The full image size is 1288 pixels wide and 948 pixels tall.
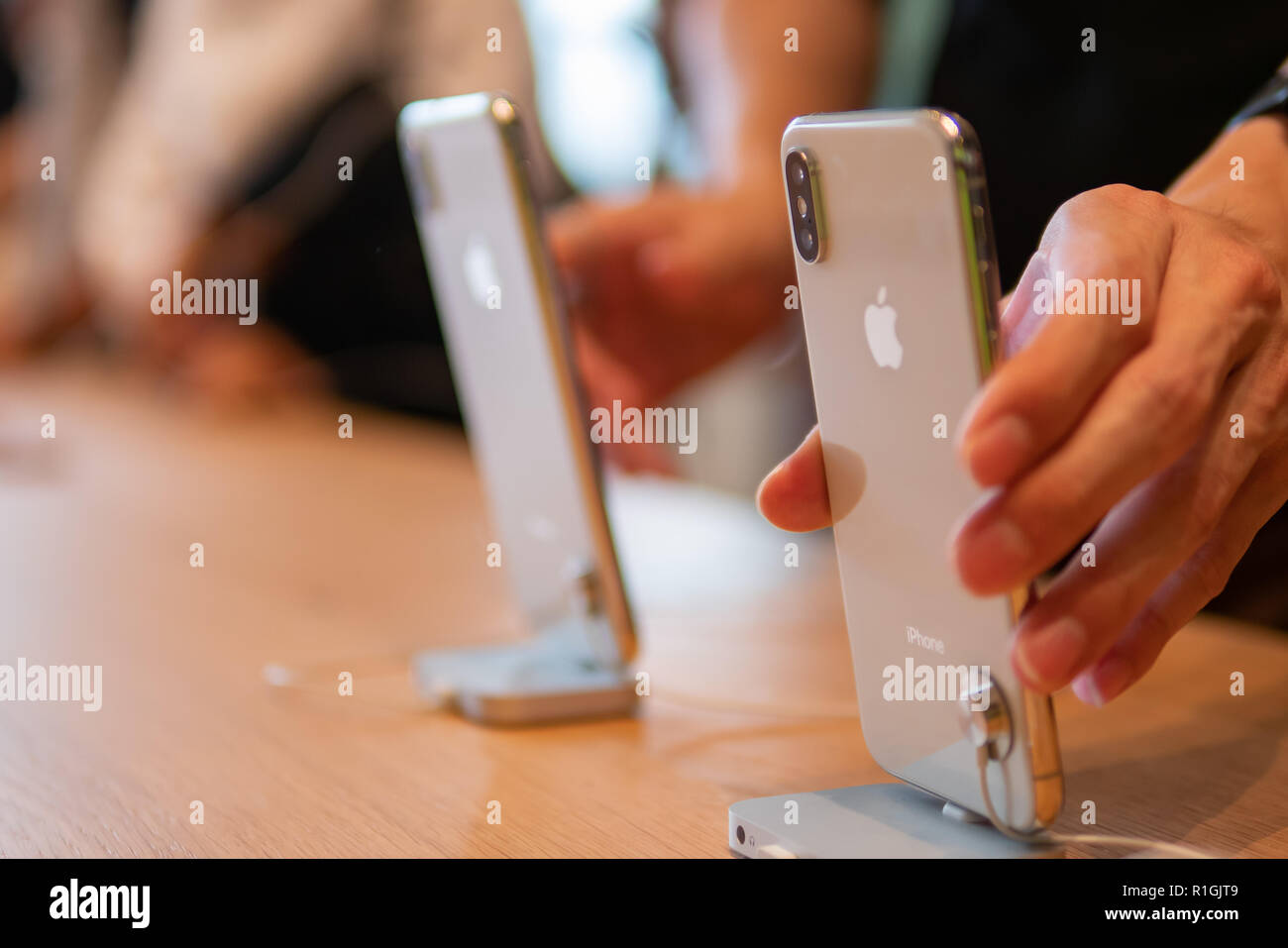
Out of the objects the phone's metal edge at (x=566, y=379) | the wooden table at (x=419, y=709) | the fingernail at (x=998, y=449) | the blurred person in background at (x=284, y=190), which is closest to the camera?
the fingernail at (x=998, y=449)

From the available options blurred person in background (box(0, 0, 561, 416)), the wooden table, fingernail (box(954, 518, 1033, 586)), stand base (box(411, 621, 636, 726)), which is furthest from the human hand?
blurred person in background (box(0, 0, 561, 416))

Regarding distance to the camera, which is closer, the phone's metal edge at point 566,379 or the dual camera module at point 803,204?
the dual camera module at point 803,204

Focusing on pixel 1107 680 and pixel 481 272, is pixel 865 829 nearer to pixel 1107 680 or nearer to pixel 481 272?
pixel 1107 680

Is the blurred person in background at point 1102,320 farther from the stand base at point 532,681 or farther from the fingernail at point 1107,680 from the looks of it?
the stand base at point 532,681

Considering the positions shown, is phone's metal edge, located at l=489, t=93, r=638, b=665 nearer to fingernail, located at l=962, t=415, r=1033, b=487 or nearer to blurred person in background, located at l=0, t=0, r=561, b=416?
fingernail, located at l=962, t=415, r=1033, b=487

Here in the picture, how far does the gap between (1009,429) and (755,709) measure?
38 cm

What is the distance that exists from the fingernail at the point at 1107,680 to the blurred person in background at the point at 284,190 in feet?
5.49

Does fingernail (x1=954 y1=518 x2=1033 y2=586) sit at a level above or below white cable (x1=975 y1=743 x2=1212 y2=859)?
above

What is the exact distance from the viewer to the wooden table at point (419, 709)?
0.61 metres

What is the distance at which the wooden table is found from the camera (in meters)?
0.61

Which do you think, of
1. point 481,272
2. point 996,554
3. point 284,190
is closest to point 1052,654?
point 996,554

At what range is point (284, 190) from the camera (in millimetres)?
2252

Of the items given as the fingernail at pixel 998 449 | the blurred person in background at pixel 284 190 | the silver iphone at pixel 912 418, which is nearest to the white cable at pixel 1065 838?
the silver iphone at pixel 912 418

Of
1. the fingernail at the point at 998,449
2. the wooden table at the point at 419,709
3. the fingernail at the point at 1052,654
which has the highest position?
the fingernail at the point at 998,449
